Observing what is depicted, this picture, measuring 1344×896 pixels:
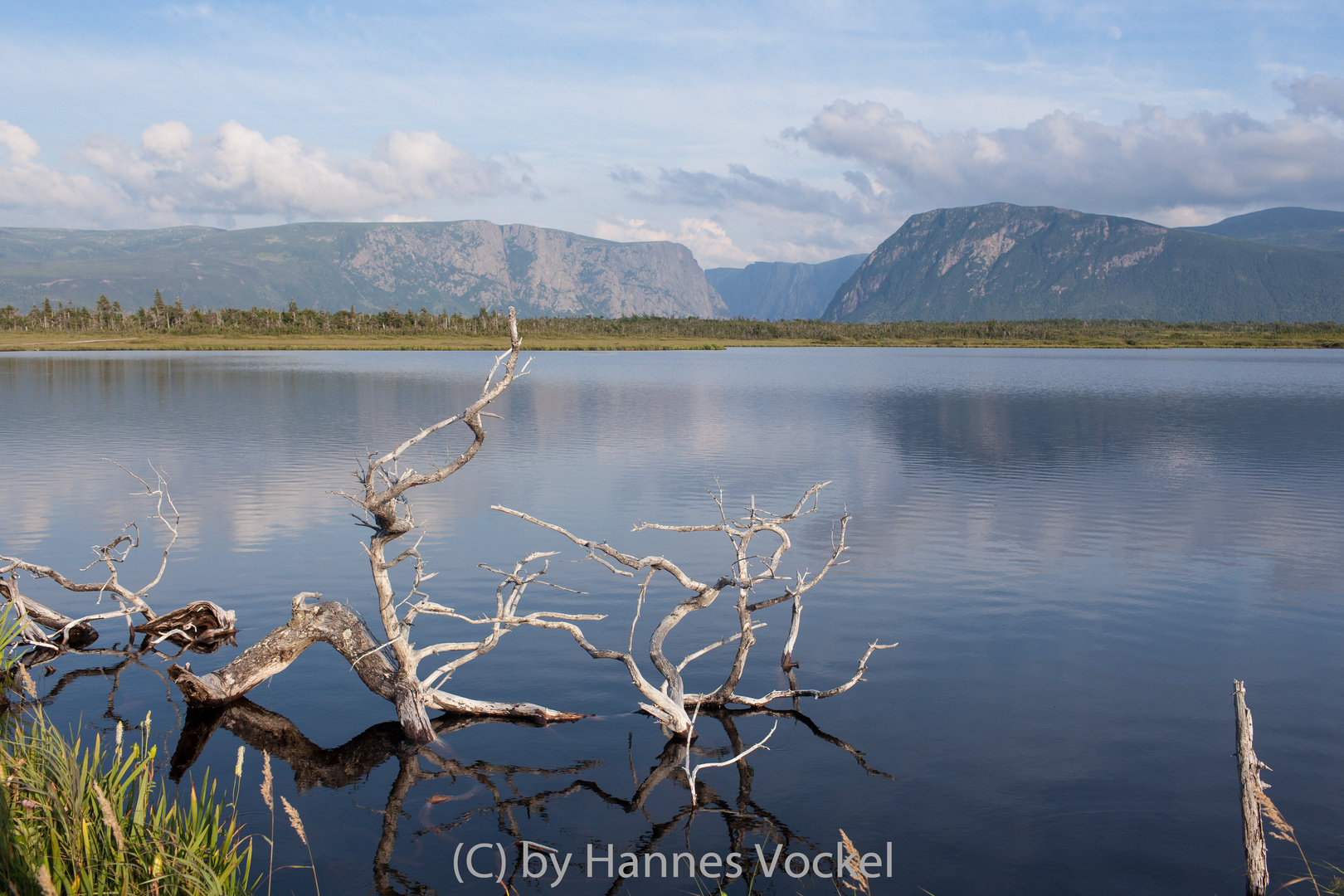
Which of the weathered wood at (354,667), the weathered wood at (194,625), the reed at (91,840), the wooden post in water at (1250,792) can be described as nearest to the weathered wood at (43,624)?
the weathered wood at (194,625)

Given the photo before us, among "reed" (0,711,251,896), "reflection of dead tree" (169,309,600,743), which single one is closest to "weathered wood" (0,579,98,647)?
"reflection of dead tree" (169,309,600,743)

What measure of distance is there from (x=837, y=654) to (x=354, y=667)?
965 centimetres

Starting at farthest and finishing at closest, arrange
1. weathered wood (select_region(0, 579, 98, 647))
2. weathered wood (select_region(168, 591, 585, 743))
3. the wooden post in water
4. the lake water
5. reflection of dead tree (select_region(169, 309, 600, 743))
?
weathered wood (select_region(0, 579, 98, 647)) < weathered wood (select_region(168, 591, 585, 743)) < reflection of dead tree (select_region(169, 309, 600, 743)) < the lake water < the wooden post in water

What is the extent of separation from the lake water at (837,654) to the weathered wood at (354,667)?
1.35 ft

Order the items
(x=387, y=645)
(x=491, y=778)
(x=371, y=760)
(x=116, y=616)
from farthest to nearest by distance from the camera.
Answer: (x=116, y=616), (x=387, y=645), (x=371, y=760), (x=491, y=778)

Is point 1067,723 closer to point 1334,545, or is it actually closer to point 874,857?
point 874,857

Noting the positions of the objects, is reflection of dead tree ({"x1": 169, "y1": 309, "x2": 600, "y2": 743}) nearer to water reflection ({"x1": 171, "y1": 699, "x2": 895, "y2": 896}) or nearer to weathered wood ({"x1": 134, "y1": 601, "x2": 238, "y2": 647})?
water reflection ({"x1": 171, "y1": 699, "x2": 895, "y2": 896})

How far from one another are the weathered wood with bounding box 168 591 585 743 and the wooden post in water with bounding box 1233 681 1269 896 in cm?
988

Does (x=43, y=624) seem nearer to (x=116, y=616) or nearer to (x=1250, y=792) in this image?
(x=116, y=616)

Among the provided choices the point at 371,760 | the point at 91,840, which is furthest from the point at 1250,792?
the point at 371,760

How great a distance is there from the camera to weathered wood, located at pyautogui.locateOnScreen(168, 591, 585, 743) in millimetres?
14469

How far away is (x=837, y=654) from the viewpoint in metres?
18.2

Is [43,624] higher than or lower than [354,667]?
lower

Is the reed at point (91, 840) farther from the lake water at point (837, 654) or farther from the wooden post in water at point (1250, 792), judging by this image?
the wooden post in water at point (1250, 792)
